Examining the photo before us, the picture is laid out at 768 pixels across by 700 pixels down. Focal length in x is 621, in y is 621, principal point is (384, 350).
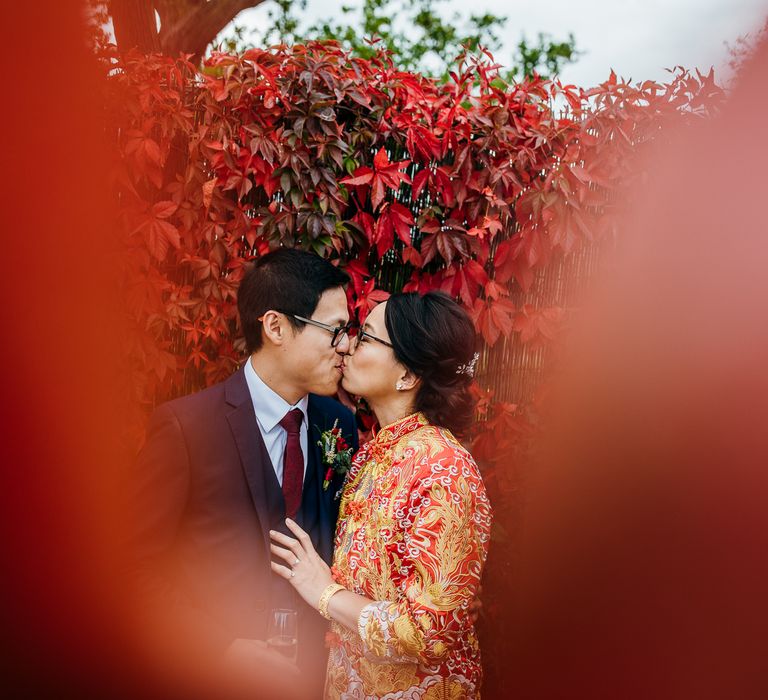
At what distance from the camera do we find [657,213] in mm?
1438

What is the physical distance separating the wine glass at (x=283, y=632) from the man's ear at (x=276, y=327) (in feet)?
2.80

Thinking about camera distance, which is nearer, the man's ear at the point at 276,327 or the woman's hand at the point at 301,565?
the woman's hand at the point at 301,565

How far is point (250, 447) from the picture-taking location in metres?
1.98

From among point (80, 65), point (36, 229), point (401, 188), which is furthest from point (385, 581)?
point (401, 188)

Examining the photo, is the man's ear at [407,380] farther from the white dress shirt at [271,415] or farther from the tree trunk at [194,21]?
the tree trunk at [194,21]

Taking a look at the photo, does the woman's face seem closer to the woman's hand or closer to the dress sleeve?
the dress sleeve

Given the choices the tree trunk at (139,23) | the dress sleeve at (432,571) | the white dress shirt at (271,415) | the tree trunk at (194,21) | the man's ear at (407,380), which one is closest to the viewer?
the dress sleeve at (432,571)

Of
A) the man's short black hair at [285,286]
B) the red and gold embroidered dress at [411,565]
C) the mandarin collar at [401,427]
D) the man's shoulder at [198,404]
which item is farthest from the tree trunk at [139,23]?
the red and gold embroidered dress at [411,565]

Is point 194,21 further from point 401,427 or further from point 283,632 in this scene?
point 283,632

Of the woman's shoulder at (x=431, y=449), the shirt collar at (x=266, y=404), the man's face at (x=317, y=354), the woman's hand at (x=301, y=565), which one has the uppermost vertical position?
the man's face at (x=317, y=354)

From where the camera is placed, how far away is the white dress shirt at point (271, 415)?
2080 mm

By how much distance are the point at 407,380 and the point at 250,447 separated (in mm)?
545

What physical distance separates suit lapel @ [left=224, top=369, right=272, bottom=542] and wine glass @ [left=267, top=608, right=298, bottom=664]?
0.75 feet

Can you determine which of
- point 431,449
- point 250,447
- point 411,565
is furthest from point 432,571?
point 250,447
